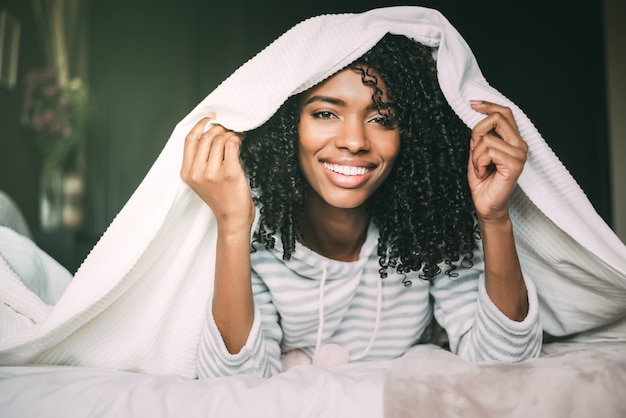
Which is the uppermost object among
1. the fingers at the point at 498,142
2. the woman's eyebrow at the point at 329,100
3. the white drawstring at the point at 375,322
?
the woman's eyebrow at the point at 329,100

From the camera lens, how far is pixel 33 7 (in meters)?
3.08

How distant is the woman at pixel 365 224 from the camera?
1.00 meters

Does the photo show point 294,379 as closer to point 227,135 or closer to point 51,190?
point 227,135

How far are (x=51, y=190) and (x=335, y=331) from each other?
248 cm

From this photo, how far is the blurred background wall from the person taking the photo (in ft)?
7.68

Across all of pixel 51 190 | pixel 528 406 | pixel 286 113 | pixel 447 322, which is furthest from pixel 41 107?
pixel 528 406

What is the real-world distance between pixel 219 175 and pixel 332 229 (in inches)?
12.6

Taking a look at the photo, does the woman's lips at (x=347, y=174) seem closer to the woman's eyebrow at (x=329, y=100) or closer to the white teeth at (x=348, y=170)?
the white teeth at (x=348, y=170)

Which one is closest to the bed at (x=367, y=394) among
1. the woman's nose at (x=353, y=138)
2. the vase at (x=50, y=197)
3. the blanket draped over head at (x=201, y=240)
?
the blanket draped over head at (x=201, y=240)

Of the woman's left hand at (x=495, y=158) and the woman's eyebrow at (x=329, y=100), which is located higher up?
the woman's eyebrow at (x=329, y=100)

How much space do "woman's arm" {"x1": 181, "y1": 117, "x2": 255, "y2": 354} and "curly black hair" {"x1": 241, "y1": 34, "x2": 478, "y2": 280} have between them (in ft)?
0.42

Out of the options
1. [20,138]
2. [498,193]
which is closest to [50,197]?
[20,138]

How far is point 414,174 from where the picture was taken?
3.80 feet

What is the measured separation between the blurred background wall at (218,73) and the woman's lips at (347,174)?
1.59 metres
